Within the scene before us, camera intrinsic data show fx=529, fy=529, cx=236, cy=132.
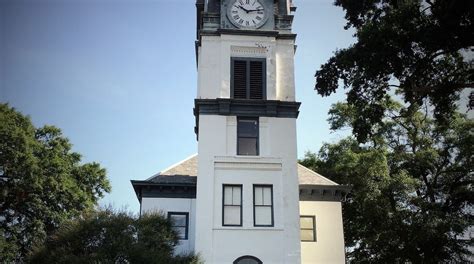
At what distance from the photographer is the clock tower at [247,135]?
23781 millimetres

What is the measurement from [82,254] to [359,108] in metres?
12.2

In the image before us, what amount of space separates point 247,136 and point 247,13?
6685mm

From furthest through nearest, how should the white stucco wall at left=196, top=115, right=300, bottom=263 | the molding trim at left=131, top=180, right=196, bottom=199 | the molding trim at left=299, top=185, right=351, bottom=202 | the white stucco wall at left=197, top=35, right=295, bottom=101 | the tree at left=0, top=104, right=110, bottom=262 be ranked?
the tree at left=0, top=104, right=110, bottom=262 < the molding trim at left=299, top=185, right=351, bottom=202 < the molding trim at left=131, top=180, right=196, bottom=199 < the white stucco wall at left=197, top=35, right=295, bottom=101 < the white stucco wall at left=196, top=115, right=300, bottom=263

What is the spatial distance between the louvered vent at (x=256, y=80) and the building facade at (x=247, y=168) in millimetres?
51

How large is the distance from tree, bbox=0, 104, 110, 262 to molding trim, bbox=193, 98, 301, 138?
13.8m

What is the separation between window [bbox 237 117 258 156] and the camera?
2577 cm

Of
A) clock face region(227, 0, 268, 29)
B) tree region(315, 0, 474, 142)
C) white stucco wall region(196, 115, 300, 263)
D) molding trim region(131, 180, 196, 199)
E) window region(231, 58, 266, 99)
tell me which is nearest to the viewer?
tree region(315, 0, 474, 142)

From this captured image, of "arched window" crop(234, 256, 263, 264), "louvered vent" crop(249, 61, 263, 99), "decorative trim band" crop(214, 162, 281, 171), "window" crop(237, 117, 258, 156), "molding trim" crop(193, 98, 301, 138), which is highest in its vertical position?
"louvered vent" crop(249, 61, 263, 99)

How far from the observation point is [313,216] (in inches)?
1083

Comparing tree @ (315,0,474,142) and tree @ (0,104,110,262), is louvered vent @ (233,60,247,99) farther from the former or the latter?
tree @ (0,104,110,262)

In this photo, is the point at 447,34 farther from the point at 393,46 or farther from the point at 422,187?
the point at 422,187

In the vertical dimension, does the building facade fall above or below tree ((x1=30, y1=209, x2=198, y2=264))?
above

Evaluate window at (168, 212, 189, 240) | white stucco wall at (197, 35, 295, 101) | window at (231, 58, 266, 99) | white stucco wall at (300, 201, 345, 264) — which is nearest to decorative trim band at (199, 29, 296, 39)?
white stucco wall at (197, 35, 295, 101)

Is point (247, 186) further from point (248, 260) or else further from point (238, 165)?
point (248, 260)
